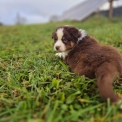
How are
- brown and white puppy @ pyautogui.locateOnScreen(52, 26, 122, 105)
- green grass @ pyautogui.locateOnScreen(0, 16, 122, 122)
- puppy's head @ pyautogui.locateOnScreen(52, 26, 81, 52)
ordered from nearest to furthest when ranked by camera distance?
green grass @ pyautogui.locateOnScreen(0, 16, 122, 122) → brown and white puppy @ pyautogui.locateOnScreen(52, 26, 122, 105) → puppy's head @ pyautogui.locateOnScreen(52, 26, 81, 52)

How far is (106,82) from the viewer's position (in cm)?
221

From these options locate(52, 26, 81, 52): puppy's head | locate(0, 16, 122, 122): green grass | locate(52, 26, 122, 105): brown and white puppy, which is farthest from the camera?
locate(52, 26, 81, 52): puppy's head

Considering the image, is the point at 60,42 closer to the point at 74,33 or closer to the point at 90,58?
the point at 74,33

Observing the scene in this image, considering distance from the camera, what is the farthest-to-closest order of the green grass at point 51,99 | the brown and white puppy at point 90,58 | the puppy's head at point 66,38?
1. the puppy's head at point 66,38
2. the brown and white puppy at point 90,58
3. the green grass at point 51,99

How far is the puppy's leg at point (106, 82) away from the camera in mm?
2100

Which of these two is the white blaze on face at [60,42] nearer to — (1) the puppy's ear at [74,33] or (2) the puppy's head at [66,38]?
(2) the puppy's head at [66,38]

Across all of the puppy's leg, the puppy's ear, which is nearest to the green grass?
the puppy's leg

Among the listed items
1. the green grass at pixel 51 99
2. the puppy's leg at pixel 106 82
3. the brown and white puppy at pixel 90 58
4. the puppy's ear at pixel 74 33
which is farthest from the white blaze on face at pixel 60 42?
the puppy's leg at pixel 106 82

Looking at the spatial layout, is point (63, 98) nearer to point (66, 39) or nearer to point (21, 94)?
point (21, 94)

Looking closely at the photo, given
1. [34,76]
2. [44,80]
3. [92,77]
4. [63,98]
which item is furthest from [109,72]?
[34,76]

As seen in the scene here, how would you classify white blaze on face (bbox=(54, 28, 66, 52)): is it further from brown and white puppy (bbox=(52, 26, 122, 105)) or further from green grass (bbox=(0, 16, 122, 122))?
green grass (bbox=(0, 16, 122, 122))

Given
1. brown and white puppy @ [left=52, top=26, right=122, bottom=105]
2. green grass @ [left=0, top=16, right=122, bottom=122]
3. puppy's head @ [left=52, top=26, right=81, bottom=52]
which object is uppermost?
puppy's head @ [left=52, top=26, right=81, bottom=52]

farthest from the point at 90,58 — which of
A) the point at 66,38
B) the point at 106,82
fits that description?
the point at 66,38

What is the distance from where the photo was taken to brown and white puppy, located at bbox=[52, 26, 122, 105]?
7.41 feet
